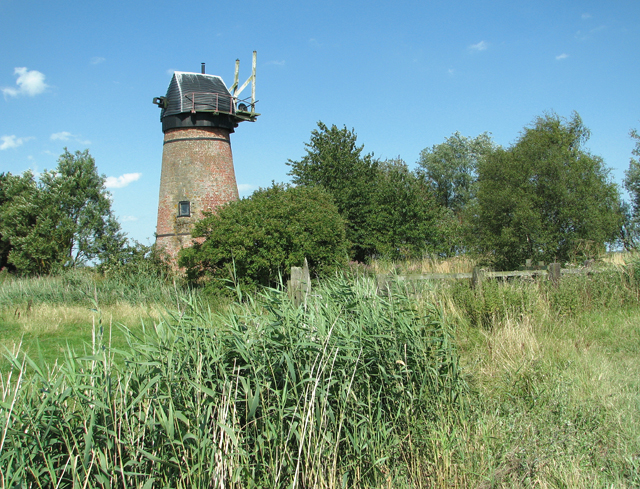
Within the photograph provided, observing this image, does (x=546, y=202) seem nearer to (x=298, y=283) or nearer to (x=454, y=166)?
(x=298, y=283)

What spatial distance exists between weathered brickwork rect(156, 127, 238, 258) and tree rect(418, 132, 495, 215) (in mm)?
27400

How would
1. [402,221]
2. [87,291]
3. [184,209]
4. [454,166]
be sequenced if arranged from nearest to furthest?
1. [87,291]
2. [184,209]
3. [402,221]
4. [454,166]

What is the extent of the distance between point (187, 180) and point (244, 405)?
1727 centimetres

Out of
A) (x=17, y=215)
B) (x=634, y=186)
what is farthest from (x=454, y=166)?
(x=17, y=215)

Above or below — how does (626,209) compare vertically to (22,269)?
above

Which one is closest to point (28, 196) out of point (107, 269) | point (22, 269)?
point (22, 269)

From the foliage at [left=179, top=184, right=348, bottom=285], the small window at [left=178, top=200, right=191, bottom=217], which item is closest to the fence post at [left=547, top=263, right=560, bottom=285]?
the foliage at [left=179, top=184, right=348, bottom=285]

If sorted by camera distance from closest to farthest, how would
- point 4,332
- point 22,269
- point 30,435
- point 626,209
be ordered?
point 30,435, point 4,332, point 22,269, point 626,209

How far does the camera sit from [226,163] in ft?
67.4

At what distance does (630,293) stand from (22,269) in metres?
24.3

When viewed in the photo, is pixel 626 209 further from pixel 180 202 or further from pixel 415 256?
pixel 180 202

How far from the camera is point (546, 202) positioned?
494 inches

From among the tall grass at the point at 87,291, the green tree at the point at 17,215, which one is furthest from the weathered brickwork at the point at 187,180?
the green tree at the point at 17,215

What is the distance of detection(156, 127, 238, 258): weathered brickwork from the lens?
19.6 m
